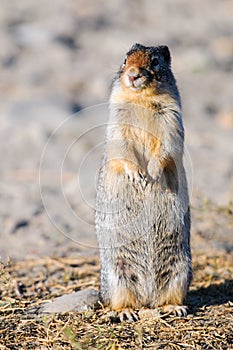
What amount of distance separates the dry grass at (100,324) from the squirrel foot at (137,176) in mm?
901

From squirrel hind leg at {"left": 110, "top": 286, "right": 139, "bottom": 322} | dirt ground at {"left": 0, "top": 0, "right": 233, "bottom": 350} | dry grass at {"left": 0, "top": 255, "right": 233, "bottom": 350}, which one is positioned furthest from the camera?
squirrel hind leg at {"left": 110, "top": 286, "right": 139, "bottom": 322}

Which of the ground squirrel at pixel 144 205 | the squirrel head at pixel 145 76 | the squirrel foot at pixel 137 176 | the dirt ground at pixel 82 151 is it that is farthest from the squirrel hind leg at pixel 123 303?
the squirrel head at pixel 145 76

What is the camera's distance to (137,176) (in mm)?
4570

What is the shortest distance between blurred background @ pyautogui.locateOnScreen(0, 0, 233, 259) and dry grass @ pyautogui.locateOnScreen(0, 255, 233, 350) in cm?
79

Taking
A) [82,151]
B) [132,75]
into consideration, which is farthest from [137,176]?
[82,151]

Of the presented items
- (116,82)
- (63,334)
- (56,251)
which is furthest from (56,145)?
(63,334)

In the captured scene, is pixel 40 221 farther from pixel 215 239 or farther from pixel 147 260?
pixel 147 260

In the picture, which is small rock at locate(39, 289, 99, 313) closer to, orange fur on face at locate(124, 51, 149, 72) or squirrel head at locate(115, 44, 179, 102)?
squirrel head at locate(115, 44, 179, 102)

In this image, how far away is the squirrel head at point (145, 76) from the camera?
4.61 metres

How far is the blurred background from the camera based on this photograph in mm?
6961

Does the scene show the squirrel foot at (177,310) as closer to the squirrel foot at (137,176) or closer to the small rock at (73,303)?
the small rock at (73,303)

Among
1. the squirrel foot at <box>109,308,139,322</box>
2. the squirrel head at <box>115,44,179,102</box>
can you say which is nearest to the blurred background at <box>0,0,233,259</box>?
the squirrel head at <box>115,44,179,102</box>

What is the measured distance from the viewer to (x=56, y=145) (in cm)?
916

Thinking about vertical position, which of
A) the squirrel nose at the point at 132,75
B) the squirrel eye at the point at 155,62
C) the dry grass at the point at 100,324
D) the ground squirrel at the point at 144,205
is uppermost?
the squirrel eye at the point at 155,62
